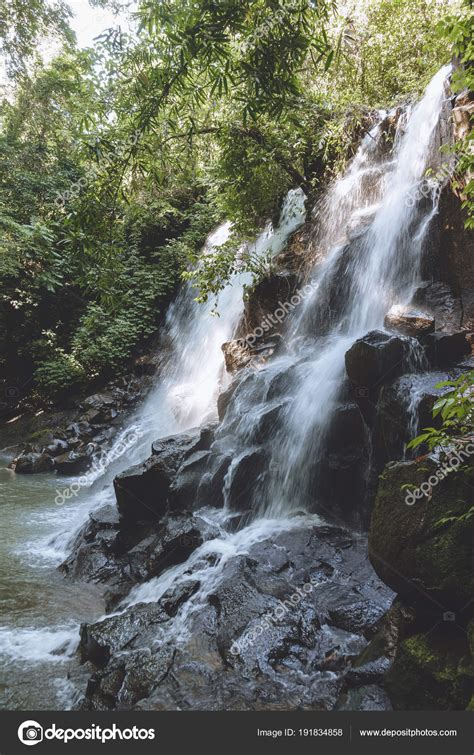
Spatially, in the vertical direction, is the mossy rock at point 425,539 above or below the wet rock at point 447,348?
below

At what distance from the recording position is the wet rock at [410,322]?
19.6ft

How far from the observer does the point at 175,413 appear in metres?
10.9

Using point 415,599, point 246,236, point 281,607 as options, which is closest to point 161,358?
point 246,236

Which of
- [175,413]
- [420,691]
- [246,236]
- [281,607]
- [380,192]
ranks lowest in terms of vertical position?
[281,607]

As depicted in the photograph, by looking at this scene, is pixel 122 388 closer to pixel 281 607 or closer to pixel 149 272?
pixel 149 272

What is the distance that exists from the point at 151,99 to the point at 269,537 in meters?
4.72

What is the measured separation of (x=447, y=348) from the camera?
5.80 m

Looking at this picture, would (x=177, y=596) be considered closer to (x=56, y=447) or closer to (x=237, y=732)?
(x=237, y=732)

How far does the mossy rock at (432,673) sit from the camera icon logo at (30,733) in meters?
2.02

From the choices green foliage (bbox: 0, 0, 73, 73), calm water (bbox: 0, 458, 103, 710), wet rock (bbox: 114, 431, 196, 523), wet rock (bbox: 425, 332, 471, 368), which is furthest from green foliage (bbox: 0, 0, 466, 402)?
calm water (bbox: 0, 458, 103, 710)
